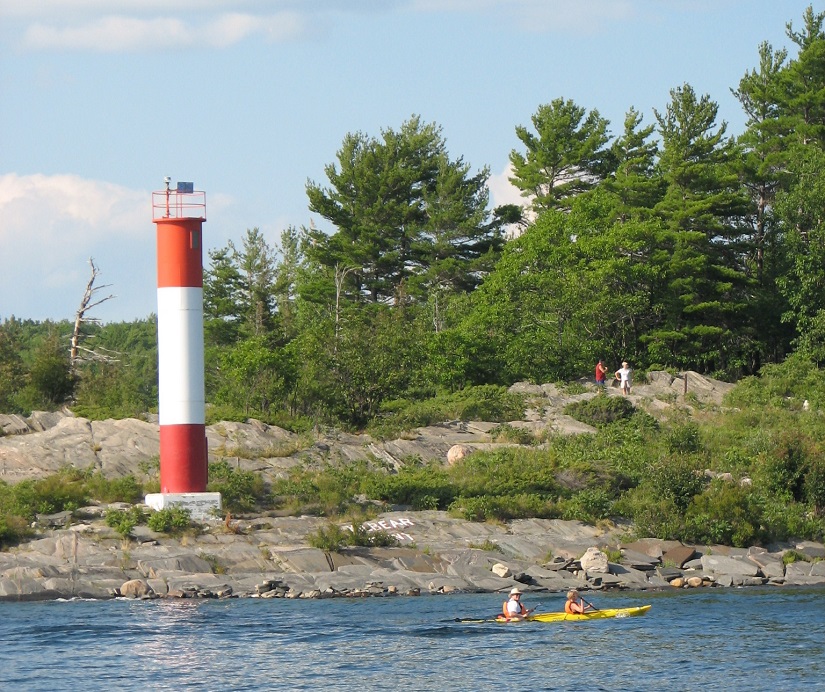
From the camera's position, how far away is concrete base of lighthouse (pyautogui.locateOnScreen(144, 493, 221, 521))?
127ft

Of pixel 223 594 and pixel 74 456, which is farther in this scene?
pixel 74 456

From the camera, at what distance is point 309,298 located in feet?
234

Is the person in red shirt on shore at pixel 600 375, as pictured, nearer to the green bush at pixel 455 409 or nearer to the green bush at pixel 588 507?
the green bush at pixel 455 409

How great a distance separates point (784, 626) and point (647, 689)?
6.86m

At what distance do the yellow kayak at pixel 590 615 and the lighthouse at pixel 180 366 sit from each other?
11.1 meters

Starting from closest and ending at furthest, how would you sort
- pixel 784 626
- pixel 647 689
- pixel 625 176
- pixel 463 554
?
pixel 647 689 → pixel 784 626 → pixel 463 554 → pixel 625 176

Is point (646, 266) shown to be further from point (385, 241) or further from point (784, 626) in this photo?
point (784, 626)

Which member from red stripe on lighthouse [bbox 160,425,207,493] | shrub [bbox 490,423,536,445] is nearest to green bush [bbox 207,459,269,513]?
red stripe on lighthouse [bbox 160,425,207,493]

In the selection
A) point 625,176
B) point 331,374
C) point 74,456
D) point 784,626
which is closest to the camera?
point 784,626

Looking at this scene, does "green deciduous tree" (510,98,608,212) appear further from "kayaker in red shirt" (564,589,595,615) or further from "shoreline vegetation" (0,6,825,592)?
"kayaker in red shirt" (564,589,595,615)

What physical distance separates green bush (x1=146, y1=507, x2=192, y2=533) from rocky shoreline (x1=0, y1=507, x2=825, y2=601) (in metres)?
0.28

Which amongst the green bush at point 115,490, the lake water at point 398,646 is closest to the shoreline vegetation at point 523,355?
the green bush at point 115,490

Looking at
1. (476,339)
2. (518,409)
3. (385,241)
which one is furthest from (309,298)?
(518,409)

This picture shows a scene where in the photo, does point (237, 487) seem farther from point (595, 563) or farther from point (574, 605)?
point (574, 605)
